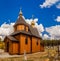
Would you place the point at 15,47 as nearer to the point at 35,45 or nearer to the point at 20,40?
the point at 20,40

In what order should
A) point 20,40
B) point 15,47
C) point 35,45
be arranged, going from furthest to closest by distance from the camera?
1. point 35,45
2. point 20,40
3. point 15,47

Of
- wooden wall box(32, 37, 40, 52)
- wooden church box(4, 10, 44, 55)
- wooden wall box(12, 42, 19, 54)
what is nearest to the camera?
wooden wall box(12, 42, 19, 54)

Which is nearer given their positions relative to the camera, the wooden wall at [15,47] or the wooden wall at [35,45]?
the wooden wall at [15,47]

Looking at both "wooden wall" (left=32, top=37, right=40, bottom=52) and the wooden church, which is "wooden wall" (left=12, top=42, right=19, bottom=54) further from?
"wooden wall" (left=32, top=37, right=40, bottom=52)

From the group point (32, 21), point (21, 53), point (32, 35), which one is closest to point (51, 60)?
point (21, 53)

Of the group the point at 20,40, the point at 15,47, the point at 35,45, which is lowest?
the point at 15,47

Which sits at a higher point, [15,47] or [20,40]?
[20,40]

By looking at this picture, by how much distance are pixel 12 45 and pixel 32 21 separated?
1908cm

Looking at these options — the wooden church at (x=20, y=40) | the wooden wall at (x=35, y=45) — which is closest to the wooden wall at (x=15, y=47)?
the wooden church at (x=20, y=40)

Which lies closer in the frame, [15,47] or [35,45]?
[15,47]

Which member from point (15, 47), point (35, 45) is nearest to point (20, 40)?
point (15, 47)

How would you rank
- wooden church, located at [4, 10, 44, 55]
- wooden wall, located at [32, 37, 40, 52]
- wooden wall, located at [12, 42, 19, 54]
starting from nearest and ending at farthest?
wooden wall, located at [12, 42, 19, 54]
wooden church, located at [4, 10, 44, 55]
wooden wall, located at [32, 37, 40, 52]

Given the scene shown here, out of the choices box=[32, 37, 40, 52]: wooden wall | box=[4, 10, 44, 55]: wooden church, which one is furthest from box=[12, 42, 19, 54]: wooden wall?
box=[32, 37, 40, 52]: wooden wall

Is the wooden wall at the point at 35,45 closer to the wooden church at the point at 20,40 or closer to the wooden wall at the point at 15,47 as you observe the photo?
the wooden church at the point at 20,40
